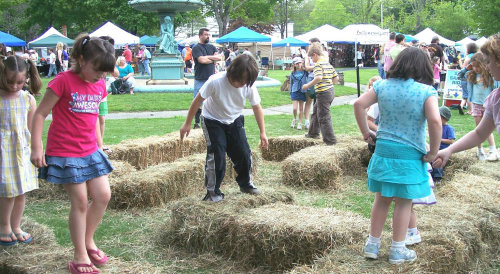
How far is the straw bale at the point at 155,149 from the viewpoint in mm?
7648

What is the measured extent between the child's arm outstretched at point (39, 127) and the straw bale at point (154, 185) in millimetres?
2306

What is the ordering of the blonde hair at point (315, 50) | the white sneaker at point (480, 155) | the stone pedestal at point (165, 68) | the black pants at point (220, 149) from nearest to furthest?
the black pants at point (220, 149)
the white sneaker at point (480, 155)
the blonde hair at point (315, 50)
the stone pedestal at point (165, 68)

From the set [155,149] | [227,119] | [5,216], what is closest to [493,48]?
[227,119]

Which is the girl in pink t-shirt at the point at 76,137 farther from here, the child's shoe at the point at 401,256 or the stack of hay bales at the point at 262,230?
the child's shoe at the point at 401,256

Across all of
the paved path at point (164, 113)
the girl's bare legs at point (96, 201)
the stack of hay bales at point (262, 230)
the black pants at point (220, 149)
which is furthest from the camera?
the paved path at point (164, 113)

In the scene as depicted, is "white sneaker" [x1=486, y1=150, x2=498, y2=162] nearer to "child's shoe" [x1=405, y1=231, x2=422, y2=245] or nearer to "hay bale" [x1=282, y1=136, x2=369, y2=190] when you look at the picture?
"hay bale" [x1=282, y1=136, x2=369, y2=190]

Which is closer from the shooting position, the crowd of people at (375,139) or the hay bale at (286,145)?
the crowd of people at (375,139)

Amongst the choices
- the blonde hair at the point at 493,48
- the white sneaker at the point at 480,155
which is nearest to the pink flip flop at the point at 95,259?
the blonde hair at the point at 493,48

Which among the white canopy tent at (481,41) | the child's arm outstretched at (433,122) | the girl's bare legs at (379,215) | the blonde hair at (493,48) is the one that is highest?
the white canopy tent at (481,41)

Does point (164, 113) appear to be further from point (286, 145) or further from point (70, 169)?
point (70, 169)

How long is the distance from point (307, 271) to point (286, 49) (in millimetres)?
47525

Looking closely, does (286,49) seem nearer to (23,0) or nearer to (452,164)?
(23,0)

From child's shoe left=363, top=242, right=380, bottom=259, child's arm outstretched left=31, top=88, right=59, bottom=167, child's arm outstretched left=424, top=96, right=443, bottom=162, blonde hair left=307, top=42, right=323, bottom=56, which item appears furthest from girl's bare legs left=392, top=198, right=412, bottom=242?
blonde hair left=307, top=42, right=323, bottom=56

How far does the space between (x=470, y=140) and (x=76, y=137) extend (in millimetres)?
3065
